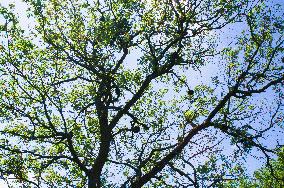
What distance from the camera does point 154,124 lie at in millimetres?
22812

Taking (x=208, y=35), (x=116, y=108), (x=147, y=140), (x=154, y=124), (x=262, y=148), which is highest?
(x=208, y=35)

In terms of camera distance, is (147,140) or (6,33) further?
(147,140)

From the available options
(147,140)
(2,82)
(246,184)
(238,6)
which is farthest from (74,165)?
(246,184)

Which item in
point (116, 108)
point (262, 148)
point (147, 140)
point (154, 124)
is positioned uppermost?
point (154, 124)

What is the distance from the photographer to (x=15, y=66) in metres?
17.6

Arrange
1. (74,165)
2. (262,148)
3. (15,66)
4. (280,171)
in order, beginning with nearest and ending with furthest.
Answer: (262,148)
(15,66)
(74,165)
(280,171)

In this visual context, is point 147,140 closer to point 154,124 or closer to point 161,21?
point 154,124

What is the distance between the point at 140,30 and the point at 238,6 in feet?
18.0

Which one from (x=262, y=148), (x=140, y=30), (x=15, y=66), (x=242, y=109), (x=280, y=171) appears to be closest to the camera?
(x=262, y=148)

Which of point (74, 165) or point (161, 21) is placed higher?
point (161, 21)

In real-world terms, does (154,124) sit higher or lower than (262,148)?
higher

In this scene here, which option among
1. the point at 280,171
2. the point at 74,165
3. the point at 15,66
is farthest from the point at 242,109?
the point at 280,171

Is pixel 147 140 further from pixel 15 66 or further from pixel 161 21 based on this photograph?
pixel 15 66

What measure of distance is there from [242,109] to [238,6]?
6185mm
